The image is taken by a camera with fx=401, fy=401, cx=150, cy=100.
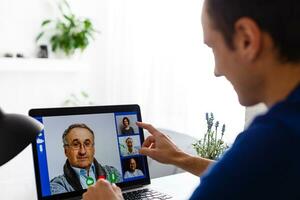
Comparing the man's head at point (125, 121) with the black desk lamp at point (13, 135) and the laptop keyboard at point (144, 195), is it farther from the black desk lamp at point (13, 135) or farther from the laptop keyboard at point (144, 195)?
the black desk lamp at point (13, 135)

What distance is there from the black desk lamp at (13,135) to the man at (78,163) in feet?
1.54

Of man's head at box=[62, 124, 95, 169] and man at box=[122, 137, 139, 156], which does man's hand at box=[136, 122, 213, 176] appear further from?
man's head at box=[62, 124, 95, 169]

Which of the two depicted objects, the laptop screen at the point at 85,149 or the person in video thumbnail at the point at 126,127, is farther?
the person in video thumbnail at the point at 126,127

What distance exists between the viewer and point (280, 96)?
2.22 ft

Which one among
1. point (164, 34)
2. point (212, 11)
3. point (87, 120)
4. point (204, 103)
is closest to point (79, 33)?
point (164, 34)

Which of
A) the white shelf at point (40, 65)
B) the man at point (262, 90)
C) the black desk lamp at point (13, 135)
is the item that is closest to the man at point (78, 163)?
the black desk lamp at point (13, 135)

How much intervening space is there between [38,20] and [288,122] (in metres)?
3.14

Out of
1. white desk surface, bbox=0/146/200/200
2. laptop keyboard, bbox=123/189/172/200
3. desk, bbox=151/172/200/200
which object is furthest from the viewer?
white desk surface, bbox=0/146/200/200

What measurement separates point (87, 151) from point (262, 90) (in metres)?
0.72

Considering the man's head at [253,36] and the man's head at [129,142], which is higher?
the man's head at [253,36]

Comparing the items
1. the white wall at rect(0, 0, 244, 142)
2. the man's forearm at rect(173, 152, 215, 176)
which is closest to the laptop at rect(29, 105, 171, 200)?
the man's forearm at rect(173, 152, 215, 176)

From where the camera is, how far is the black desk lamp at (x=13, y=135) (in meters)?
0.75

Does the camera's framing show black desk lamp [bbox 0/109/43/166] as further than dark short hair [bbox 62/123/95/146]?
No

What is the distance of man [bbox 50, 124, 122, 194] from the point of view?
124 cm
